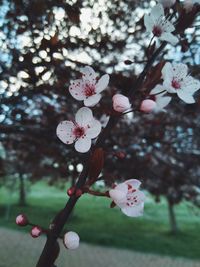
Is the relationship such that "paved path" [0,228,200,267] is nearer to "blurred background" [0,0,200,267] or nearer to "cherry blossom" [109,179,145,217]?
"blurred background" [0,0,200,267]

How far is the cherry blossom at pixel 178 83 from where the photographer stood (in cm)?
88

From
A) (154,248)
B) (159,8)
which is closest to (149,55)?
(159,8)

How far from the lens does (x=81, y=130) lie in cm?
87

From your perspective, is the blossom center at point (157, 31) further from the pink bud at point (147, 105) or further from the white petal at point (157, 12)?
the pink bud at point (147, 105)

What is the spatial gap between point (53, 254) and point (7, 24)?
67.4 inches

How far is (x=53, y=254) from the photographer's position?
0.80 m

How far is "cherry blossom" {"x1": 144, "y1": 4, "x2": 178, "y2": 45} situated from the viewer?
962 millimetres

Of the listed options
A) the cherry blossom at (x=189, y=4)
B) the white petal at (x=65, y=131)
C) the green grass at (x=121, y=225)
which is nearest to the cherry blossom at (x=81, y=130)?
the white petal at (x=65, y=131)

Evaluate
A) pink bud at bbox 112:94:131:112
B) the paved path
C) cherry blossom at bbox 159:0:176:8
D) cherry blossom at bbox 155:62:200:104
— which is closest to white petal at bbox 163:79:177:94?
cherry blossom at bbox 155:62:200:104

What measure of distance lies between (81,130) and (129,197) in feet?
0.56

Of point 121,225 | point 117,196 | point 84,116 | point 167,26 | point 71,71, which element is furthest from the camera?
point 121,225

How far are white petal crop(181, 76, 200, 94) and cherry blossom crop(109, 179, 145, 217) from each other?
0.25 meters

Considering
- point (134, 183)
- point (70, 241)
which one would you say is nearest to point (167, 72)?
point (134, 183)

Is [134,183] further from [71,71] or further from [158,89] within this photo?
[71,71]
